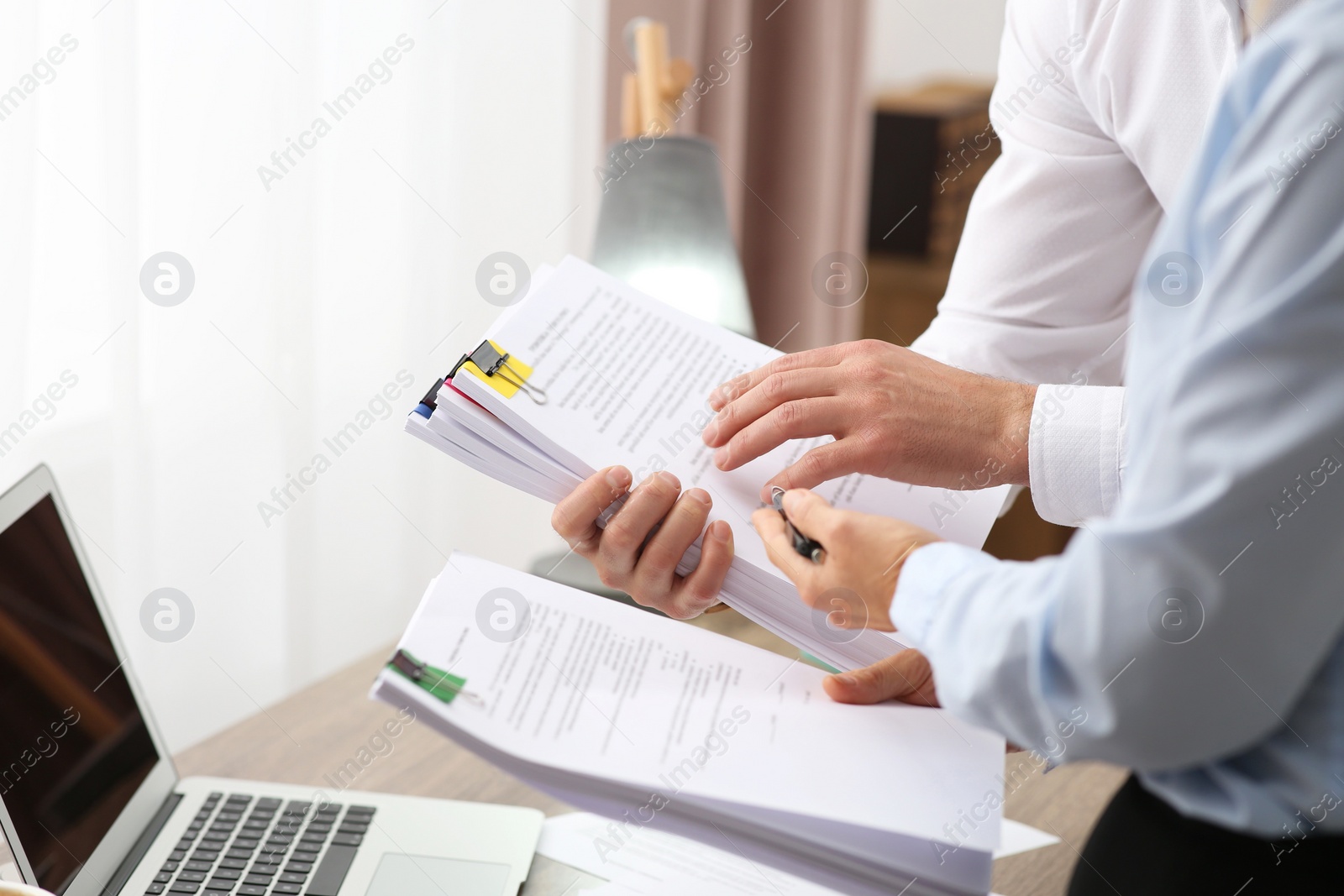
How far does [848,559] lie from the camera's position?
573 mm

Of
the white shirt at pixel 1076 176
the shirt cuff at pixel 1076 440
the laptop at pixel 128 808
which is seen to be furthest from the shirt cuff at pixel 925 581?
the white shirt at pixel 1076 176

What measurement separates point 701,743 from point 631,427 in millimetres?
220

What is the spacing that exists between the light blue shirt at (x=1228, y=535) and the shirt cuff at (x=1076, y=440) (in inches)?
11.8

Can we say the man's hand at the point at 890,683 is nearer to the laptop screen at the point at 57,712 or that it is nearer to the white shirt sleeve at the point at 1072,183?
the white shirt sleeve at the point at 1072,183

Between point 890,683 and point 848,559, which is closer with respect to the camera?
point 848,559

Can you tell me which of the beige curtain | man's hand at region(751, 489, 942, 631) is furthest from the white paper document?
the beige curtain

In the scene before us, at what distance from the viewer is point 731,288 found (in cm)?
143

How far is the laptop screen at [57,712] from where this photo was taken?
66 centimetres

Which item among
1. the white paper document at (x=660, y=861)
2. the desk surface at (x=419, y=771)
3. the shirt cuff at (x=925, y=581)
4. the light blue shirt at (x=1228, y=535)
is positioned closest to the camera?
the light blue shirt at (x=1228, y=535)

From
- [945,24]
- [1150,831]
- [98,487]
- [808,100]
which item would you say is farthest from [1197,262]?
[945,24]

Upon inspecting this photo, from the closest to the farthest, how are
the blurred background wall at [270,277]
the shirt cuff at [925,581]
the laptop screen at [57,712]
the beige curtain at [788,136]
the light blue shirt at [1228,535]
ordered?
the light blue shirt at [1228,535], the shirt cuff at [925,581], the laptop screen at [57,712], the blurred background wall at [270,277], the beige curtain at [788,136]

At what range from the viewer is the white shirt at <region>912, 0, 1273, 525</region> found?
0.91m

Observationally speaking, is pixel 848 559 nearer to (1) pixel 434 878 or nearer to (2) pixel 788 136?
(1) pixel 434 878

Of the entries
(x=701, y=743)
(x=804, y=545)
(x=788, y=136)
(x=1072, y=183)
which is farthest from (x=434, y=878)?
(x=788, y=136)
